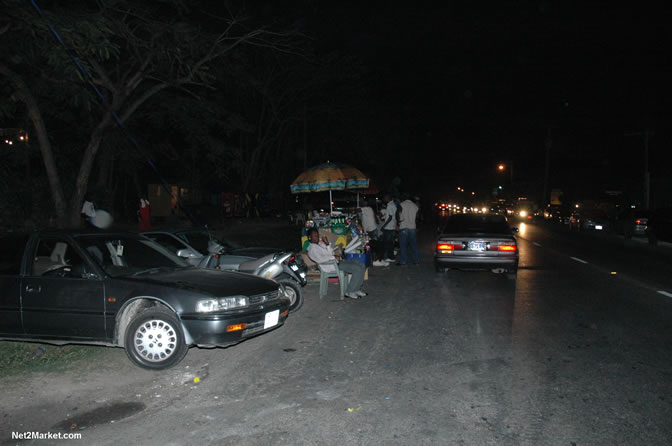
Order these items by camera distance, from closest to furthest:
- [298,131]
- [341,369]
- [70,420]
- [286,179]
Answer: [70,420]
[341,369]
[298,131]
[286,179]

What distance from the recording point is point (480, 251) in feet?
36.3

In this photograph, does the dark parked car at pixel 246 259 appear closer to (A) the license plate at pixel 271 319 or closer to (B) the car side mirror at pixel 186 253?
(B) the car side mirror at pixel 186 253

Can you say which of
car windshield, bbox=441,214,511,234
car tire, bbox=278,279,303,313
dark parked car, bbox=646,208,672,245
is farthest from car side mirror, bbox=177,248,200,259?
dark parked car, bbox=646,208,672,245

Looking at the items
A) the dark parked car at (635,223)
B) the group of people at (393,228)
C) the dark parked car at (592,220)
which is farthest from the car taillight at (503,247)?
the dark parked car at (592,220)

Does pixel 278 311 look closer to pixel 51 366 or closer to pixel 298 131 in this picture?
pixel 51 366

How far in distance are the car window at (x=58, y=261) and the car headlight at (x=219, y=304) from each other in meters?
1.53

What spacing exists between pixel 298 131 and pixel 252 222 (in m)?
9.17

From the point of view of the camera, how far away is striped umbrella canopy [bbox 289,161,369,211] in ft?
45.5

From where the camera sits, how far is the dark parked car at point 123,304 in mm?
5418

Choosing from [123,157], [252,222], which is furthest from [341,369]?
[252,222]

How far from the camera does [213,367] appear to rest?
559cm

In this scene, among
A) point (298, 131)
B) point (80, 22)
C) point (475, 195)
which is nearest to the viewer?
point (80, 22)

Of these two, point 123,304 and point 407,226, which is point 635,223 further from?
point 123,304

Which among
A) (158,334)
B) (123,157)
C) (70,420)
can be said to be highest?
(123,157)
